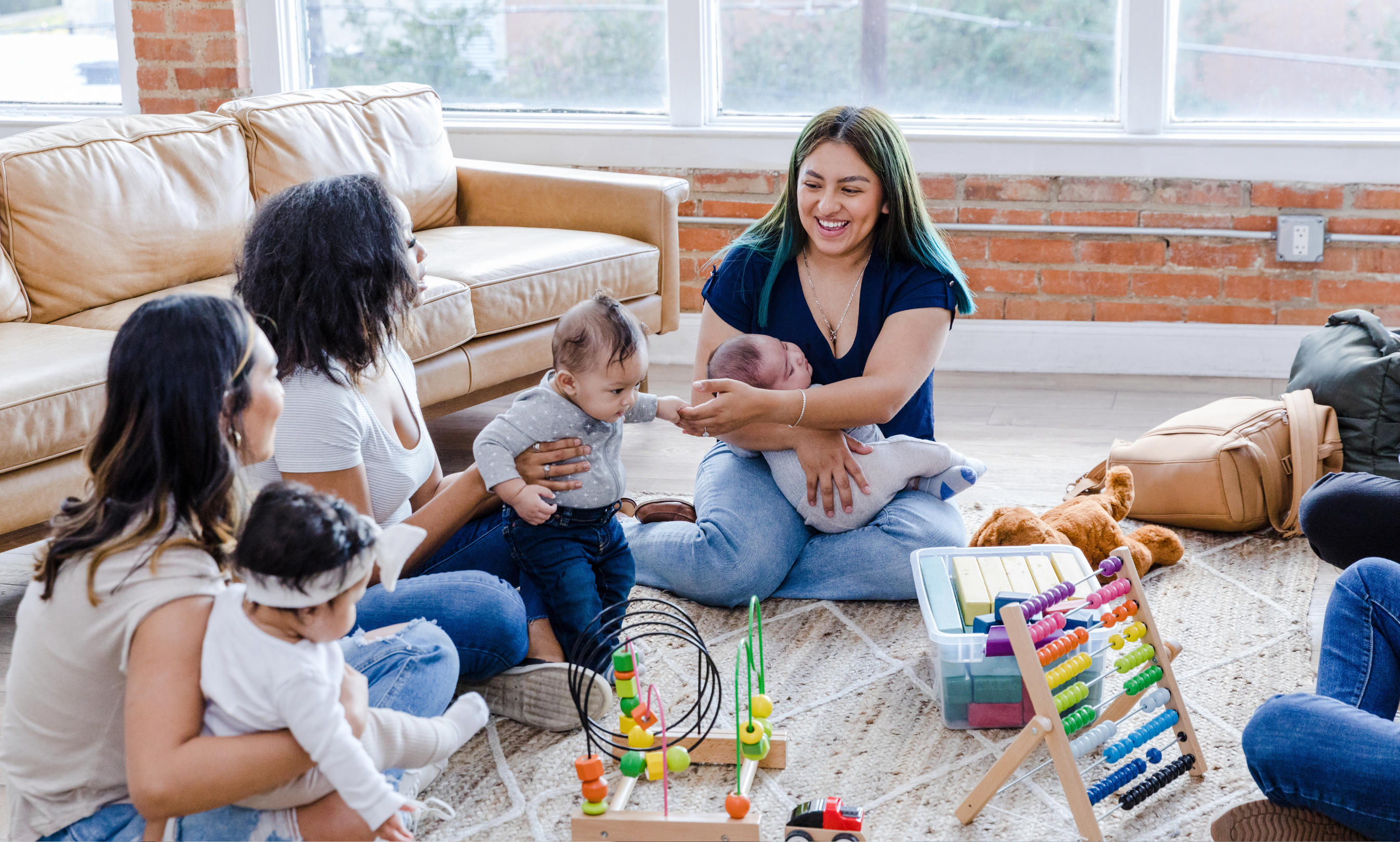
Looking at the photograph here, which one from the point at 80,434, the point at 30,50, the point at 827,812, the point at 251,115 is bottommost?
the point at 827,812

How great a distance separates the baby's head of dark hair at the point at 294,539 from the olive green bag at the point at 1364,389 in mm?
2194

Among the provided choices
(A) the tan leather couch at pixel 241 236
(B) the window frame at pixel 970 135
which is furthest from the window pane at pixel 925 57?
(A) the tan leather couch at pixel 241 236

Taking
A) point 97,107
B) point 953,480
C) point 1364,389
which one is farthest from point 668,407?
point 97,107

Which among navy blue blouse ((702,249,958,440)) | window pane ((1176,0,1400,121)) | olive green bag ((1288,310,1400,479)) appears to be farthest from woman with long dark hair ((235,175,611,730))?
window pane ((1176,0,1400,121))

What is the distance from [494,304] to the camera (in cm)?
302

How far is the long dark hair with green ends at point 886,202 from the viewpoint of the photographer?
2.20 meters

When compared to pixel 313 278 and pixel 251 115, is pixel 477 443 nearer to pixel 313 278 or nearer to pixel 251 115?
pixel 313 278

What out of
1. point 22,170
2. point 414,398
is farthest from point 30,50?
point 414,398

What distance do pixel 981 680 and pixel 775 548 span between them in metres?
0.55

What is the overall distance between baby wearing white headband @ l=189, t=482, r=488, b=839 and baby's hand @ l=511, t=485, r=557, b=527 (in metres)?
0.63

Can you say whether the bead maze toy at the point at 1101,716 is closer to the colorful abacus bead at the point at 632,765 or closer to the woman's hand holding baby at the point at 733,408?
the colorful abacus bead at the point at 632,765

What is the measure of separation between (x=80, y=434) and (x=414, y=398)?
737 millimetres

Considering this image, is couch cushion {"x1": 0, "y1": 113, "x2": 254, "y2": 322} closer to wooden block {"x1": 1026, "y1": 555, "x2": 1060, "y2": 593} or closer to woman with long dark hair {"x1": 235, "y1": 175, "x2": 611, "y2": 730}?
woman with long dark hair {"x1": 235, "y1": 175, "x2": 611, "y2": 730}

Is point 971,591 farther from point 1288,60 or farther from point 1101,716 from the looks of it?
point 1288,60
